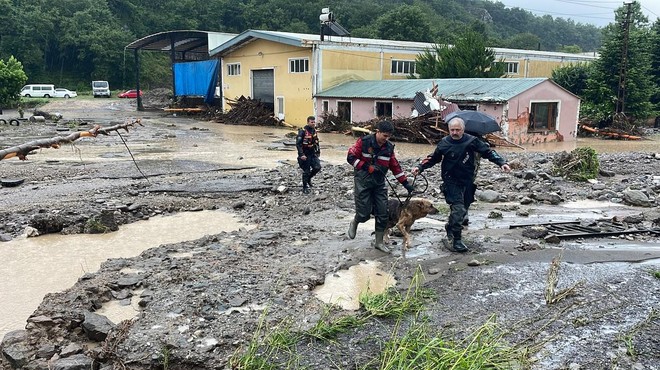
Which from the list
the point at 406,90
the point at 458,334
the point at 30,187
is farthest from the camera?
the point at 406,90

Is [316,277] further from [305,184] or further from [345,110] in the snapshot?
[345,110]

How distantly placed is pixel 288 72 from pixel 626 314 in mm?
27302

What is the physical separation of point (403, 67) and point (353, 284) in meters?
28.2

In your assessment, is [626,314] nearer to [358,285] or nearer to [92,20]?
[358,285]

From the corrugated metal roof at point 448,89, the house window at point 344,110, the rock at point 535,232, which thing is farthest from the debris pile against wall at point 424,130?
the rock at point 535,232

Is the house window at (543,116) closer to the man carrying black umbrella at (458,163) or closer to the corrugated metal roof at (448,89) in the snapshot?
the corrugated metal roof at (448,89)

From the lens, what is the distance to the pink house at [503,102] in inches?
828

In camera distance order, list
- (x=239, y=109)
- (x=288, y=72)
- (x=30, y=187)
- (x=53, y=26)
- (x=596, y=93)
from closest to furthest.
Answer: (x=30, y=187), (x=596, y=93), (x=288, y=72), (x=239, y=109), (x=53, y=26)

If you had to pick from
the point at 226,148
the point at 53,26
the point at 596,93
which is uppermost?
the point at 53,26

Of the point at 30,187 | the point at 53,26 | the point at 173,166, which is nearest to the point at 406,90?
the point at 173,166

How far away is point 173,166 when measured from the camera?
14.3m

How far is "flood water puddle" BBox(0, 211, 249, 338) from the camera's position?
5.55 m

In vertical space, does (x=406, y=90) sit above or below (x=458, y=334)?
above

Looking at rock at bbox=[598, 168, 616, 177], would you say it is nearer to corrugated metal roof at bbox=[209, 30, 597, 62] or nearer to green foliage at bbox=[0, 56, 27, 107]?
corrugated metal roof at bbox=[209, 30, 597, 62]
